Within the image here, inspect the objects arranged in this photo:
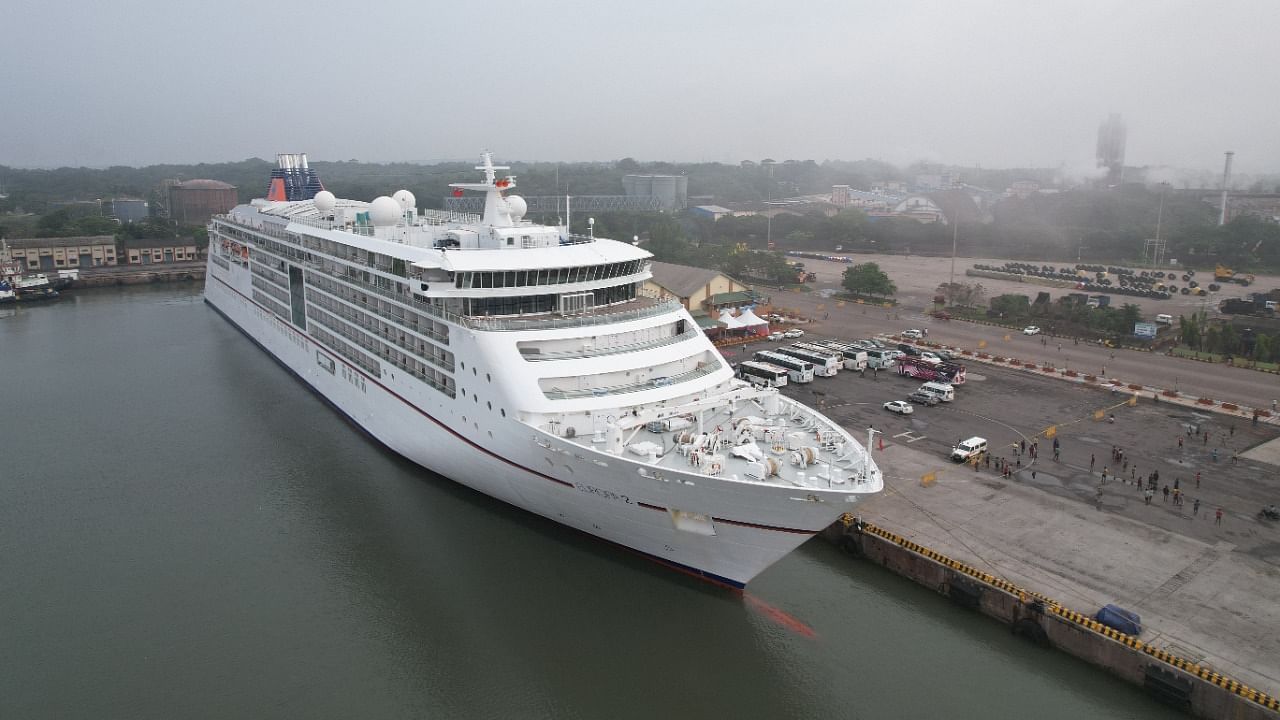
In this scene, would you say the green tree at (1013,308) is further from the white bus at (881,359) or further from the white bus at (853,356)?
the white bus at (853,356)

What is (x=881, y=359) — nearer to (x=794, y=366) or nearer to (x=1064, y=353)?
(x=794, y=366)

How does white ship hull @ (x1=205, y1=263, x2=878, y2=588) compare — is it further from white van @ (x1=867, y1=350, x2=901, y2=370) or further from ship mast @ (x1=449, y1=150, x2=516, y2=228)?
white van @ (x1=867, y1=350, x2=901, y2=370)

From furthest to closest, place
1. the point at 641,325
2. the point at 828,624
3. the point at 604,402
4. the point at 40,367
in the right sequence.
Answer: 1. the point at 40,367
2. the point at 641,325
3. the point at 604,402
4. the point at 828,624

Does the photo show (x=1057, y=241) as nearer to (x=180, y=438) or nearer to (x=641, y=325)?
(x=641, y=325)

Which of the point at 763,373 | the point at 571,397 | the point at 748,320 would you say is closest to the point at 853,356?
the point at 763,373

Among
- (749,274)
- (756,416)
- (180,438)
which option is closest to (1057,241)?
(749,274)

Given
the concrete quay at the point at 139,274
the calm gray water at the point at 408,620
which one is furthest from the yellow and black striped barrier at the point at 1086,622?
the concrete quay at the point at 139,274
